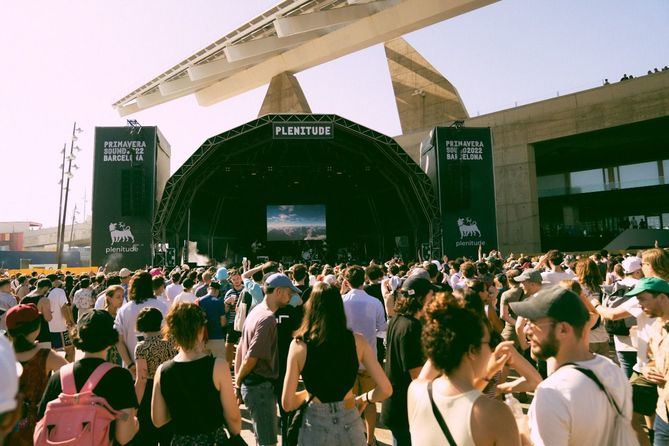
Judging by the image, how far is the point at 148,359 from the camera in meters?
3.35

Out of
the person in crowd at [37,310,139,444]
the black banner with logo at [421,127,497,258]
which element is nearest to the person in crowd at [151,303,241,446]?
the person in crowd at [37,310,139,444]

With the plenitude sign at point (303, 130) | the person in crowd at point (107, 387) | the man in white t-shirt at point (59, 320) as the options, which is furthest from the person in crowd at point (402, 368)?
the plenitude sign at point (303, 130)

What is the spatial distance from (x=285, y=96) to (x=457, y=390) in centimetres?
3070

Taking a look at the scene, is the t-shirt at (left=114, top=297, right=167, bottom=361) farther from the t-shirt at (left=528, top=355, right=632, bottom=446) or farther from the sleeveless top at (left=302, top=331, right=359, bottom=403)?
the t-shirt at (left=528, top=355, right=632, bottom=446)

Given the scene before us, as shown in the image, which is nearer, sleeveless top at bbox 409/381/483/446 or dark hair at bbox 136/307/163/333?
sleeveless top at bbox 409/381/483/446

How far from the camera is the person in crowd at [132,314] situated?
4133mm

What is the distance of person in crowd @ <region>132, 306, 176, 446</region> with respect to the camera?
333cm

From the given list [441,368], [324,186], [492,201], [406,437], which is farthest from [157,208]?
[441,368]

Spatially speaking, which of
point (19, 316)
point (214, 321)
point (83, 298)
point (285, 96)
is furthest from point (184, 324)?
point (285, 96)

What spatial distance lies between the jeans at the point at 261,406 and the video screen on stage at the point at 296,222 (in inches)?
872

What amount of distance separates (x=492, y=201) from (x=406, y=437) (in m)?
18.0

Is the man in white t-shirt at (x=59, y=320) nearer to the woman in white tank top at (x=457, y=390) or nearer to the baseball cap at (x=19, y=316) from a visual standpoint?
the baseball cap at (x=19, y=316)

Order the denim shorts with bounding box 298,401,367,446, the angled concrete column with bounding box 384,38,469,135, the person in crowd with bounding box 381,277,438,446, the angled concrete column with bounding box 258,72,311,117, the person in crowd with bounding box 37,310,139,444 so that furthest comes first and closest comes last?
1. the angled concrete column with bounding box 258,72,311,117
2. the angled concrete column with bounding box 384,38,469,135
3. the person in crowd with bounding box 381,277,438,446
4. the denim shorts with bounding box 298,401,367,446
5. the person in crowd with bounding box 37,310,139,444

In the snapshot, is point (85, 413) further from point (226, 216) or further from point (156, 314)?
point (226, 216)
